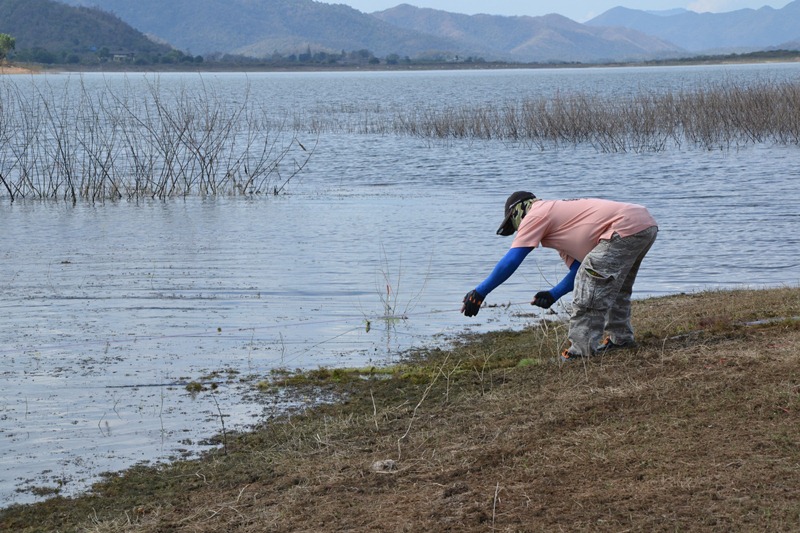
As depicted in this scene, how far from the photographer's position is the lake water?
7.46 m

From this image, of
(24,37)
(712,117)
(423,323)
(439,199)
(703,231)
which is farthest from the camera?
(24,37)

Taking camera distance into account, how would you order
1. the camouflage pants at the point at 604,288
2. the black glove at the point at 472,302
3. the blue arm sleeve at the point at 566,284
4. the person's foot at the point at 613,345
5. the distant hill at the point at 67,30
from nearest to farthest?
1. the black glove at the point at 472,302
2. the camouflage pants at the point at 604,288
3. the blue arm sleeve at the point at 566,284
4. the person's foot at the point at 613,345
5. the distant hill at the point at 67,30

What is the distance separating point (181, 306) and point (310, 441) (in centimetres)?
546

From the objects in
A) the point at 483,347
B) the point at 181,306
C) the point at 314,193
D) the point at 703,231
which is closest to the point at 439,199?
the point at 314,193

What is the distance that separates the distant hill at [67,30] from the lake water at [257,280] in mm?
145315

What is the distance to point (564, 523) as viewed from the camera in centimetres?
455

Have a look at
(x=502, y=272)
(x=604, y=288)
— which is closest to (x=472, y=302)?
(x=502, y=272)

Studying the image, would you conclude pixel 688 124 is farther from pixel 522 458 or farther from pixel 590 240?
pixel 522 458

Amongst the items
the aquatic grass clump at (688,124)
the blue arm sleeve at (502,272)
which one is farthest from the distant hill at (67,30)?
the blue arm sleeve at (502,272)

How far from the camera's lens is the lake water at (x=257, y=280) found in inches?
294

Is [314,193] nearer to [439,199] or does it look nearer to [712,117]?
[439,199]

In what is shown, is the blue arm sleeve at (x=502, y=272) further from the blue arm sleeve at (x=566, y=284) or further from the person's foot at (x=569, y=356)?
the person's foot at (x=569, y=356)

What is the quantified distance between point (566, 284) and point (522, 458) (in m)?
2.18

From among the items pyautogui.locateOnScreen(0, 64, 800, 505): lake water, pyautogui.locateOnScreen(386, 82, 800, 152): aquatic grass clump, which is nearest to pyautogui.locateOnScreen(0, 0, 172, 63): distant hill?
pyautogui.locateOnScreen(386, 82, 800, 152): aquatic grass clump
